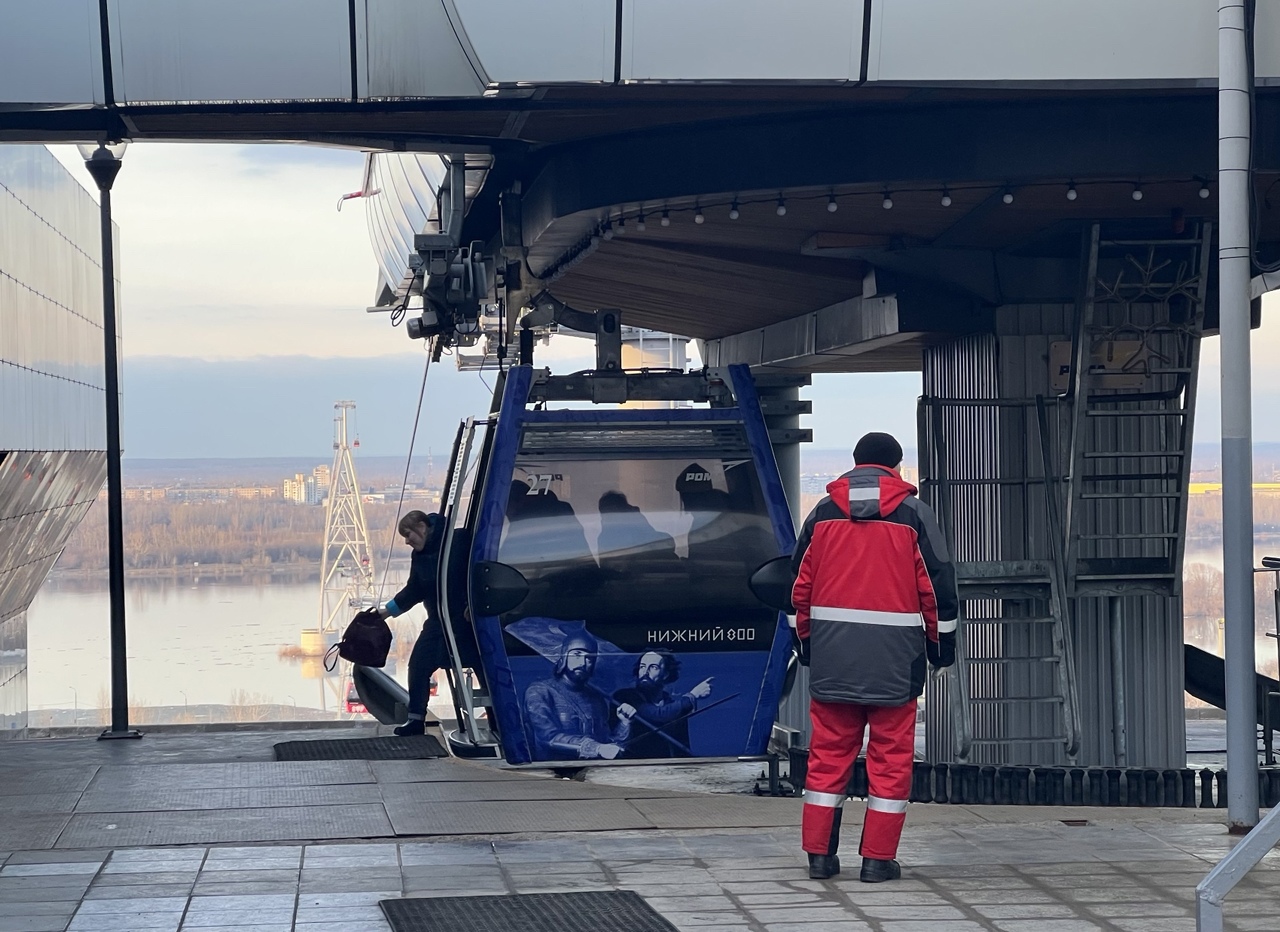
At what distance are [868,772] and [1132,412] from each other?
588cm

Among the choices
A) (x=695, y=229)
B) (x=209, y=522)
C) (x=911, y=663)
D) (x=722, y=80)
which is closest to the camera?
(x=911, y=663)

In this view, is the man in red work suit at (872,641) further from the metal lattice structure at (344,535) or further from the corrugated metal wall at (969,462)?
the metal lattice structure at (344,535)

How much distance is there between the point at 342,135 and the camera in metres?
11.1

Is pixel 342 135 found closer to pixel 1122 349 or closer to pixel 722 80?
pixel 722 80

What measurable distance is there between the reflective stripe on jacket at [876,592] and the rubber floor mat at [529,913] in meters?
1.23

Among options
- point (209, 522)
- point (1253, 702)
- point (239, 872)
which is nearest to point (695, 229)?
point (1253, 702)

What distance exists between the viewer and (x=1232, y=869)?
5.14m

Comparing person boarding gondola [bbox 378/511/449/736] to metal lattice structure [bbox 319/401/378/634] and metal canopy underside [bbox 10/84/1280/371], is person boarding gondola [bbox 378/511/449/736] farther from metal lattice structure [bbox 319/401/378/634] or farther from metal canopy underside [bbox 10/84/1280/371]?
metal lattice structure [bbox 319/401/378/634]

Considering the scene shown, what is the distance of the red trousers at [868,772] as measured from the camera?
6895 millimetres

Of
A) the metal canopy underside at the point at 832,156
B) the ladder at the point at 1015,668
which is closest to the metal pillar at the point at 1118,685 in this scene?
the ladder at the point at 1015,668

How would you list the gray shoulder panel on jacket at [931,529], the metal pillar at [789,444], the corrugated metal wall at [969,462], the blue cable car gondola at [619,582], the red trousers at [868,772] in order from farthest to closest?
the metal pillar at [789,444]
the corrugated metal wall at [969,462]
the blue cable car gondola at [619,582]
the gray shoulder panel on jacket at [931,529]
the red trousers at [868,772]

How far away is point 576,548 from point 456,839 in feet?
8.64

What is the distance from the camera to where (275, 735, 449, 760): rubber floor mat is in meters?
10.9

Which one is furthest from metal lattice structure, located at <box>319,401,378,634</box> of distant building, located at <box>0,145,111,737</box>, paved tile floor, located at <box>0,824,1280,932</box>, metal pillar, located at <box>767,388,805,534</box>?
paved tile floor, located at <box>0,824,1280,932</box>
